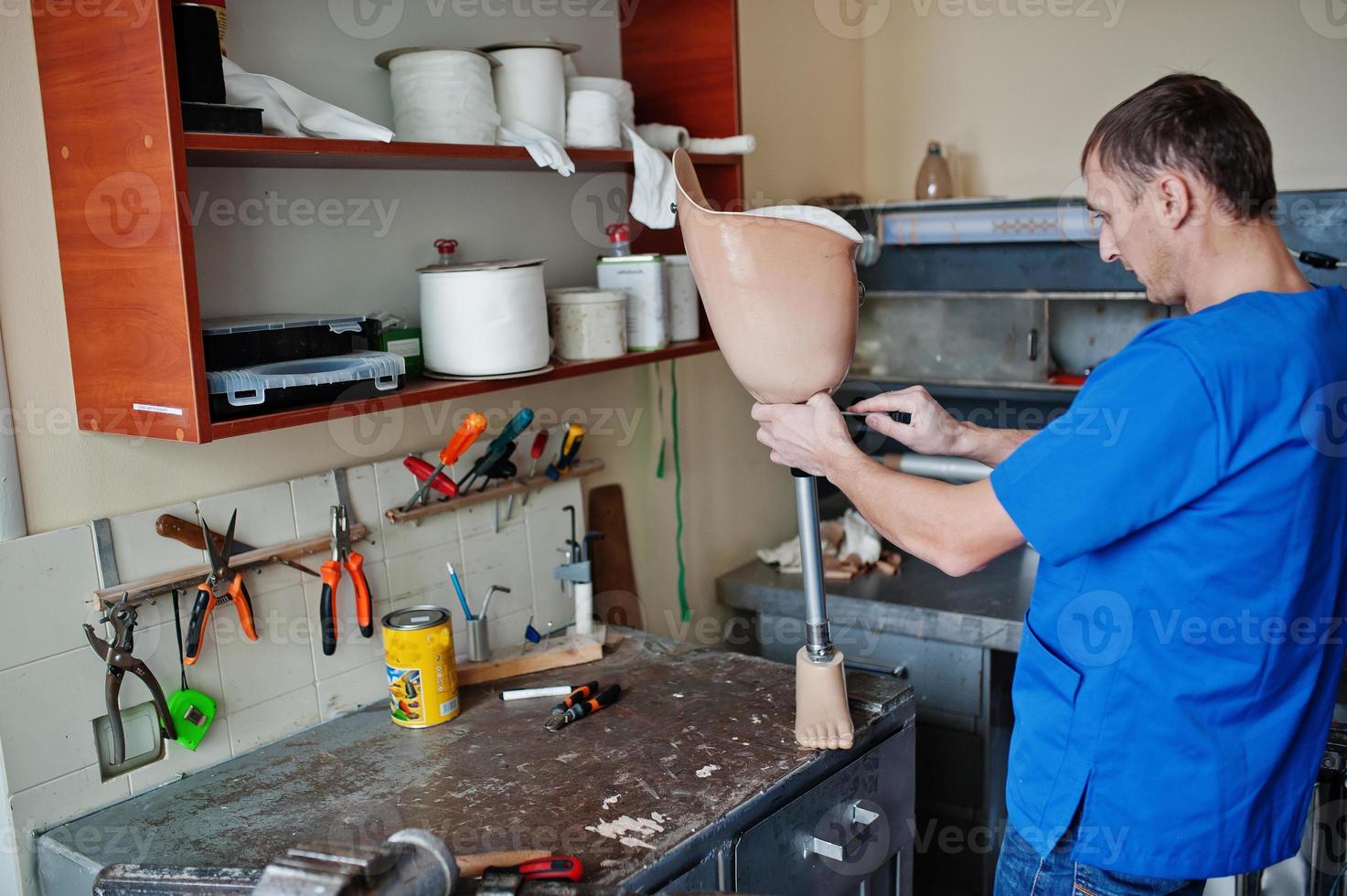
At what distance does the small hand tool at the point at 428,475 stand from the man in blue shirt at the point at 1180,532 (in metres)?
0.81

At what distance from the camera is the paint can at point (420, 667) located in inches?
68.6

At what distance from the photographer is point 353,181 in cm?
185

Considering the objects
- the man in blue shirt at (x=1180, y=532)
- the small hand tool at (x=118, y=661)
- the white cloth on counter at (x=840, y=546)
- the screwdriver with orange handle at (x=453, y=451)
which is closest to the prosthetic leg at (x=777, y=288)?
the man in blue shirt at (x=1180, y=532)

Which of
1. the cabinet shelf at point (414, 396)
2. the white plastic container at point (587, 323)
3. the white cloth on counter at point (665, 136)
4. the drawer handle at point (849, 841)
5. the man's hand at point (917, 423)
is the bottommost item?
the drawer handle at point (849, 841)

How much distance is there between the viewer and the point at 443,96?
5.62ft

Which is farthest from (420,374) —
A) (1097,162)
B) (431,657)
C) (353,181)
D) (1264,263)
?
(1264,263)

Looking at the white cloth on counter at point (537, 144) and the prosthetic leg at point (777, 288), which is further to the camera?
the white cloth on counter at point (537, 144)

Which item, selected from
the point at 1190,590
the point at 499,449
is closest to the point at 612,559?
the point at 499,449

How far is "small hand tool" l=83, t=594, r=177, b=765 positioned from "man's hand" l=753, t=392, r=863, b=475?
0.91 metres

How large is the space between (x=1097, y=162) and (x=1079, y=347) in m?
1.65

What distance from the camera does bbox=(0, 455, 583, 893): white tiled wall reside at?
148 centimetres

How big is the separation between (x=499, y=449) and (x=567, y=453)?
0.62ft

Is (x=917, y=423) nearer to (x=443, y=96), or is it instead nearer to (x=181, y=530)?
(x=443, y=96)

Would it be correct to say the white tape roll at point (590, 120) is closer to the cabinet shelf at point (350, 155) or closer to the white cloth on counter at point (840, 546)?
the cabinet shelf at point (350, 155)
